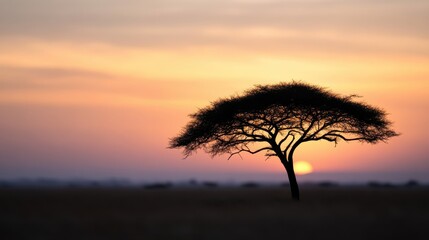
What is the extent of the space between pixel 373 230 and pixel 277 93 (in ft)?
67.2

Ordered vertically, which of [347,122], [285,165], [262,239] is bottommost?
[262,239]

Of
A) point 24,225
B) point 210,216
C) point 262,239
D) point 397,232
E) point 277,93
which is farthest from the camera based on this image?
point 277,93

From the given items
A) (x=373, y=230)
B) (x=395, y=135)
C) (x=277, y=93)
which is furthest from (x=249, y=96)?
(x=373, y=230)

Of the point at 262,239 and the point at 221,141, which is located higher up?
the point at 221,141

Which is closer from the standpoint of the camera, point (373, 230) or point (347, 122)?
point (373, 230)

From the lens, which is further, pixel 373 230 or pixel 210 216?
pixel 210 216

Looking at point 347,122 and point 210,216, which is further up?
point 347,122

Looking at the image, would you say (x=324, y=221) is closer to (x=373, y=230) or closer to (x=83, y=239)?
(x=373, y=230)

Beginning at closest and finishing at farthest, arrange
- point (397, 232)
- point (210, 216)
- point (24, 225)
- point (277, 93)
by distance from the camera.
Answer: point (397, 232)
point (24, 225)
point (210, 216)
point (277, 93)

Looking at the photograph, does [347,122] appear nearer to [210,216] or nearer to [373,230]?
[210,216]

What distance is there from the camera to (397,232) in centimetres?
2047

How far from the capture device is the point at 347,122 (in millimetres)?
42250

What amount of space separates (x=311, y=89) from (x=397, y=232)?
2158 centimetres

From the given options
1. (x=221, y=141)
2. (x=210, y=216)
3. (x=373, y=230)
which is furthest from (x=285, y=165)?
(x=373, y=230)
